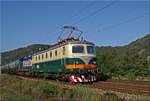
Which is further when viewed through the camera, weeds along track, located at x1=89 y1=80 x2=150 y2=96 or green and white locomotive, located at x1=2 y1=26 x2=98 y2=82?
green and white locomotive, located at x1=2 y1=26 x2=98 y2=82

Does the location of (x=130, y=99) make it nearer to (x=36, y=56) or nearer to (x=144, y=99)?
(x=144, y=99)

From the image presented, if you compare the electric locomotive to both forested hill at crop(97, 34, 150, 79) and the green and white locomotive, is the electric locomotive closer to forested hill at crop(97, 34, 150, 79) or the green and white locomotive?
the green and white locomotive

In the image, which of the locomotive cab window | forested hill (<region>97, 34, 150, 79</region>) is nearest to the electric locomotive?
the locomotive cab window

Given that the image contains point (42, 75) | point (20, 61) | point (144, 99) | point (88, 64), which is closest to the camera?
point (144, 99)

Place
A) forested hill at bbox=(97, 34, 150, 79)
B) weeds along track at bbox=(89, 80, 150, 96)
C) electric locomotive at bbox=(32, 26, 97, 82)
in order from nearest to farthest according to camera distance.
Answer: weeds along track at bbox=(89, 80, 150, 96), electric locomotive at bbox=(32, 26, 97, 82), forested hill at bbox=(97, 34, 150, 79)

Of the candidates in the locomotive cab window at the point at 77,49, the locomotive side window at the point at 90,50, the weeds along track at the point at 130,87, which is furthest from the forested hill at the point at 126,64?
the weeds along track at the point at 130,87

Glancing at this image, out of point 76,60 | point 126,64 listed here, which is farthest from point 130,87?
point 126,64

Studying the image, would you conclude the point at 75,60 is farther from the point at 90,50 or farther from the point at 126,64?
the point at 126,64

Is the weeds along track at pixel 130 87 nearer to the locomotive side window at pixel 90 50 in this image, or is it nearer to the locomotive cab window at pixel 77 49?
the locomotive cab window at pixel 77 49

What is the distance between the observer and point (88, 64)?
24812mm

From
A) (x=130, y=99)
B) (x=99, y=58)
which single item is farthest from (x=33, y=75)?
(x=130, y=99)

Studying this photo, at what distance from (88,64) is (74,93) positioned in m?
9.02

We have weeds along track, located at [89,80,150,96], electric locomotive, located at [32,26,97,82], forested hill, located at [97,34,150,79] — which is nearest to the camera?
weeds along track, located at [89,80,150,96]

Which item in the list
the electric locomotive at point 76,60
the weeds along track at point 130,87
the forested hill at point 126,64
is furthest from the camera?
the forested hill at point 126,64
